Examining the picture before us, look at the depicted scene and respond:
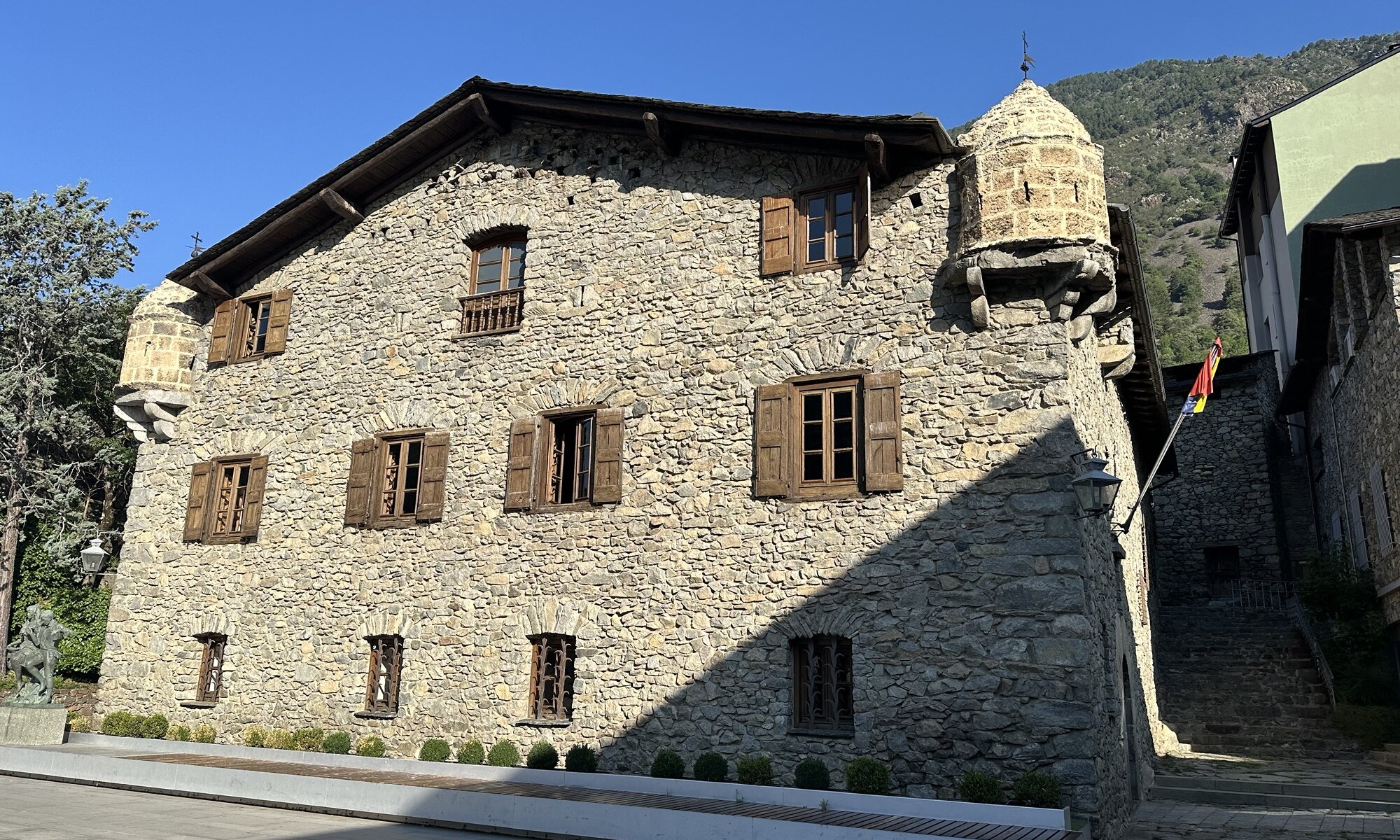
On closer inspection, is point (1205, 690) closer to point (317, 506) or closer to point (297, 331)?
point (317, 506)

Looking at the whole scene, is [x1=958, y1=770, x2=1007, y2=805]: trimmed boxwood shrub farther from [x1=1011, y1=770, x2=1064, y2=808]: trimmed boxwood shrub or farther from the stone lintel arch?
the stone lintel arch

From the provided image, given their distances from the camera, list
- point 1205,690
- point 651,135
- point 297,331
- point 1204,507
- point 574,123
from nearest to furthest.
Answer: point 651,135, point 574,123, point 297,331, point 1205,690, point 1204,507

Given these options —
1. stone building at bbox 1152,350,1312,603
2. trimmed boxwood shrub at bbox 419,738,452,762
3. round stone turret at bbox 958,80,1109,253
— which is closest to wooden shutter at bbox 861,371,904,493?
round stone turret at bbox 958,80,1109,253

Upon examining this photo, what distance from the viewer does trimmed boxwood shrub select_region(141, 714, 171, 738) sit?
48.8 ft

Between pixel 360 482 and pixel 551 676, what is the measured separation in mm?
4392

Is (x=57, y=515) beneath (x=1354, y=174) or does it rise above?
beneath

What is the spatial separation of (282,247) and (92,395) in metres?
9.59

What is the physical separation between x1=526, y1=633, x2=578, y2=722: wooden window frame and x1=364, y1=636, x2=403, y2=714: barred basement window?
218cm

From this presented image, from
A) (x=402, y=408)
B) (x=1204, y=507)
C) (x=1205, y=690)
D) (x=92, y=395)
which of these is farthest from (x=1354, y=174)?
(x=92, y=395)

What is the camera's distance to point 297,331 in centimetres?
1619

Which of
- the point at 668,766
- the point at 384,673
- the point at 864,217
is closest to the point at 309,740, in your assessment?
the point at 384,673

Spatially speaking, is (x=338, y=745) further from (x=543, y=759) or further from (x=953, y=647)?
(x=953, y=647)

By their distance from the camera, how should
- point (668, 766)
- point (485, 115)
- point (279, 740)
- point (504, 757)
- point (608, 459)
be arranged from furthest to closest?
point (485, 115)
point (279, 740)
point (608, 459)
point (504, 757)
point (668, 766)

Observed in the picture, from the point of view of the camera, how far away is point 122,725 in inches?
592
